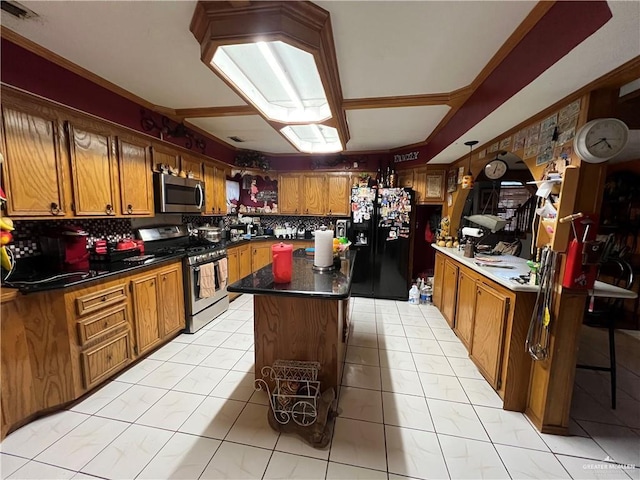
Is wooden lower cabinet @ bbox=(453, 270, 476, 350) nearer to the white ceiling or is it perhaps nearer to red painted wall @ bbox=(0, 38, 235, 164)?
the white ceiling

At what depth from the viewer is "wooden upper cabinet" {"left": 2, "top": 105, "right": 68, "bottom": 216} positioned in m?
1.67

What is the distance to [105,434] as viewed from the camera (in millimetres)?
1626

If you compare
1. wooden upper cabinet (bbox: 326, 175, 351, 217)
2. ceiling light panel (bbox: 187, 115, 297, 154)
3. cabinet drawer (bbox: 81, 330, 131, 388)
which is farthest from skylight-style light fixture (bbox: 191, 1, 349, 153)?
cabinet drawer (bbox: 81, 330, 131, 388)

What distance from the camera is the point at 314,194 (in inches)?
183

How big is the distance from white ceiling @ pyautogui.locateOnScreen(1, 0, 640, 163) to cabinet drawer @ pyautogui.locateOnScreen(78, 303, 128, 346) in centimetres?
192

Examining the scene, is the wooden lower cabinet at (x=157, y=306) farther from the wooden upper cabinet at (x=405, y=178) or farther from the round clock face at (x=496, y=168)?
the round clock face at (x=496, y=168)

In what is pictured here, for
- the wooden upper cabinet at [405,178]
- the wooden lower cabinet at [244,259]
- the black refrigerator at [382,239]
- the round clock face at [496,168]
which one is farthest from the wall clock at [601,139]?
the wooden lower cabinet at [244,259]

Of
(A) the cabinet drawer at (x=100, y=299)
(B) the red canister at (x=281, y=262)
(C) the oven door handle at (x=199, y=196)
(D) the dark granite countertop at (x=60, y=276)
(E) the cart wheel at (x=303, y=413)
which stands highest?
(C) the oven door handle at (x=199, y=196)

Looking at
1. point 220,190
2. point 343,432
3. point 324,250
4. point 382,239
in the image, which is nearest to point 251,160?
point 220,190

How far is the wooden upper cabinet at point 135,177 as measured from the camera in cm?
245

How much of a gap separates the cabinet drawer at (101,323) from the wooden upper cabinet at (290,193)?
9.90 feet

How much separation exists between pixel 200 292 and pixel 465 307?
9.79 ft

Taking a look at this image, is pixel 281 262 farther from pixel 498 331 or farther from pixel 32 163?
pixel 32 163

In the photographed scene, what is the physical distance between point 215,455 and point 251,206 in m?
3.97
